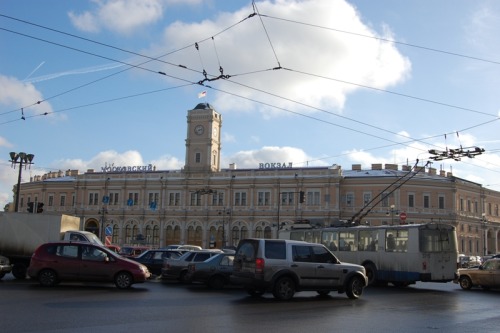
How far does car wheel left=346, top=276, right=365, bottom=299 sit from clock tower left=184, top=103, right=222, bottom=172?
65.2 metres

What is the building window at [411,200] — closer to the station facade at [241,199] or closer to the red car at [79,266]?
the station facade at [241,199]

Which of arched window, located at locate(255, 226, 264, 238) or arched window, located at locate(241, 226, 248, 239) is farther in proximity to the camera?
arched window, located at locate(241, 226, 248, 239)

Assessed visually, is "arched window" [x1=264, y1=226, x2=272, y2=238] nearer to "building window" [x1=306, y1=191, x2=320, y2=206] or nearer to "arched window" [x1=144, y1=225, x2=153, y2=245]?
"building window" [x1=306, y1=191, x2=320, y2=206]

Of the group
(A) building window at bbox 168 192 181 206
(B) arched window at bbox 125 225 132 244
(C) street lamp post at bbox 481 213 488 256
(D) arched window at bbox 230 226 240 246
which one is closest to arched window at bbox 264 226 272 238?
(D) arched window at bbox 230 226 240 246

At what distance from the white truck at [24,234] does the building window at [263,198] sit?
5413 centimetres

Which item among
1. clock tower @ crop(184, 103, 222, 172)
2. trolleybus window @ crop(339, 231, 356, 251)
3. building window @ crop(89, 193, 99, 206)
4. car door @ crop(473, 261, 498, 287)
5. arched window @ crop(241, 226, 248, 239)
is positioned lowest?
car door @ crop(473, 261, 498, 287)

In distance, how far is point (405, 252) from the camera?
23.5 m

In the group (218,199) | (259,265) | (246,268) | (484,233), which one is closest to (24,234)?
(246,268)

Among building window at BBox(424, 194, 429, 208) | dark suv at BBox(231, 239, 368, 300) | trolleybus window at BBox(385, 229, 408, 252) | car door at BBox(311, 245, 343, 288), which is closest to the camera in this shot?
dark suv at BBox(231, 239, 368, 300)

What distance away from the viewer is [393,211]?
7031cm

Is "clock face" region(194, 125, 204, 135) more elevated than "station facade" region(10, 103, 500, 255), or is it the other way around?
"clock face" region(194, 125, 204, 135)

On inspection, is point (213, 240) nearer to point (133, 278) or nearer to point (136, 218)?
point (136, 218)

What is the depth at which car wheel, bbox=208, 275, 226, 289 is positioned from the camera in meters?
20.9

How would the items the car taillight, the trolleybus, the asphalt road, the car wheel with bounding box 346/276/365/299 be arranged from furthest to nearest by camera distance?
1. the trolleybus
2. the car wheel with bounding box 346/276/365/299
3. the car taillight
4. the asphalt road
